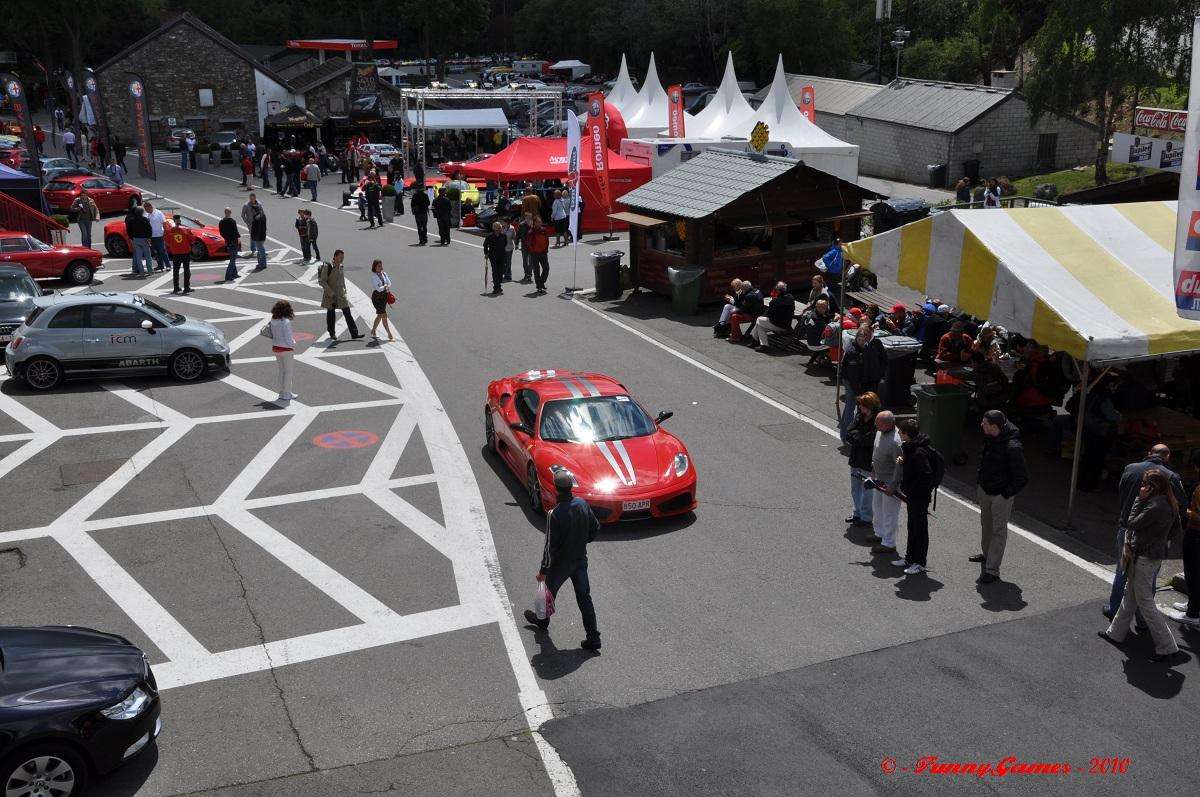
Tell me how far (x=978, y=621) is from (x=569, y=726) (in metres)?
4.17

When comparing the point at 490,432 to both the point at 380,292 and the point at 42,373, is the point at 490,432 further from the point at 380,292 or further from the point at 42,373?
the point at 42,373

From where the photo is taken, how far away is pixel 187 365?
17859 millimetres

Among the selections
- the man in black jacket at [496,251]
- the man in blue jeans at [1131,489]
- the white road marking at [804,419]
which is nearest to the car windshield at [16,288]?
the man in black jacket at [496,251]

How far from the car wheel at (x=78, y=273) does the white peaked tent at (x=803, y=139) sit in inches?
883

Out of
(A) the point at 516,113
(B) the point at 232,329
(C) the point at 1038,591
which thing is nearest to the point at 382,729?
(C) the point at 1038,591

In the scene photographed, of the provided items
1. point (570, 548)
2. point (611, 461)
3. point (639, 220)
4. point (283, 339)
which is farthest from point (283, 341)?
point (639, 220)

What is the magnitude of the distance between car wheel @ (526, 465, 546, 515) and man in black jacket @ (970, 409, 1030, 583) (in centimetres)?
473

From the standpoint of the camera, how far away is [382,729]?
26.9ft

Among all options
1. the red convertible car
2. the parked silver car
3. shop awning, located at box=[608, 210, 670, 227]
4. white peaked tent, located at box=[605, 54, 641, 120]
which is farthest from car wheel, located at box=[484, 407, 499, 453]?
white peaked tent, located at box=[605, 54, 641, 120]

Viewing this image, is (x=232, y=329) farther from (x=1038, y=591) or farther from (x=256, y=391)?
(x=1038, y=591)

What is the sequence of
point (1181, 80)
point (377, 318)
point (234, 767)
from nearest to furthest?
point (234, 767) → point (377, 318) → point (1181, 80)

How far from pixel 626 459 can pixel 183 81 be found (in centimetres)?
6331

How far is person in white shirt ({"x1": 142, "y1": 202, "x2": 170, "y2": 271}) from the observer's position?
26.7 metres

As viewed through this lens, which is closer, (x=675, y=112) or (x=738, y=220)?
(x=738, y=220)
